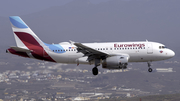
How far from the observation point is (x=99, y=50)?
184 ft

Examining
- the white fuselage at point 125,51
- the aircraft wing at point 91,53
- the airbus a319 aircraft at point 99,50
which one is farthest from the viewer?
the white fuselage at point 125,51

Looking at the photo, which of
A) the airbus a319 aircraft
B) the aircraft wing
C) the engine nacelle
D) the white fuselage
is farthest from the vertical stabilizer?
the engine nacelle

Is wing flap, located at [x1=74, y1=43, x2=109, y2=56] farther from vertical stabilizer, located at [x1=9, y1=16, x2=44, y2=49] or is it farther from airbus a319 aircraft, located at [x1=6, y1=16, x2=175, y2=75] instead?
vertical stabilizer, located at [x1=9, y1=16, x2=44, y2=49]

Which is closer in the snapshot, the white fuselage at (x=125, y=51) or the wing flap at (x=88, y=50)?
the wing flap at (x=88, y=50)

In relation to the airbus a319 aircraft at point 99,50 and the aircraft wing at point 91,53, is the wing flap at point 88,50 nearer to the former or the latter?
the aircraft wing at point 91,53

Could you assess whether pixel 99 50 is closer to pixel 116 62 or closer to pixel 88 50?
pixel 88 50

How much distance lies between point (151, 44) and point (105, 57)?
860cm

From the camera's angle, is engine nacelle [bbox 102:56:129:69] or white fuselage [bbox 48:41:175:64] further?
white fuselage [bbox 48:41:175:64]

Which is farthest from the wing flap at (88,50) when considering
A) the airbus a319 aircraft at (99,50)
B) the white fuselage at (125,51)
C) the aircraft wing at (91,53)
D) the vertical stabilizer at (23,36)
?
the vertical stabilizer at (23,36)

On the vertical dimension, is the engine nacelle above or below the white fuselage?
below

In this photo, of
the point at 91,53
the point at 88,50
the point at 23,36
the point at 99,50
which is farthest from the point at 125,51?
the point at 23,36

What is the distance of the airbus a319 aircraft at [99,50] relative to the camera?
54.5 m

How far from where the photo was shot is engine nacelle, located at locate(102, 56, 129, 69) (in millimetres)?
53875

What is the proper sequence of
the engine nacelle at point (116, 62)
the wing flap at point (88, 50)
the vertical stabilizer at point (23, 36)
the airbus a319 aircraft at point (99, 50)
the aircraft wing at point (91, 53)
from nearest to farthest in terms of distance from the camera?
1. the wing flap at point (88, 50)
2. the aircraft wing at point (91, 53)
3. the engine nacelle at point (116, 62)
4. the airbus a319 aircraft at point (99, 50)
5. the vertical stabilizer at point (23, 36)
